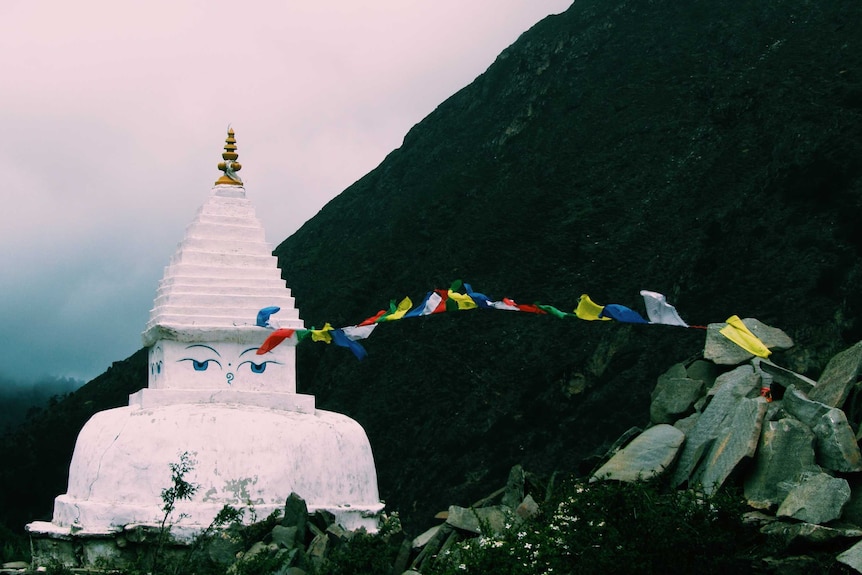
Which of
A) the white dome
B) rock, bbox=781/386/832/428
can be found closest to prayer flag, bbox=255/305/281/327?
the white dome

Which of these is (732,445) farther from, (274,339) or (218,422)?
(274,339)

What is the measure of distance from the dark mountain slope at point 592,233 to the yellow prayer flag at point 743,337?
1795 centimetres

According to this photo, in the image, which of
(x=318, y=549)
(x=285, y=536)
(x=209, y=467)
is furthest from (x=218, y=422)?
(x=318, y=549)

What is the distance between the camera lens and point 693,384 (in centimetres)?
1531

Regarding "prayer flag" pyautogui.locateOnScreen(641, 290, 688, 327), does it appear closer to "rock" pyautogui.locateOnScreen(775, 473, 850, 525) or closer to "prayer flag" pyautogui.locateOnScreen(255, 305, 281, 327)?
"rock" pyautogui.locateOnScreen(775, 473, 850, 525)

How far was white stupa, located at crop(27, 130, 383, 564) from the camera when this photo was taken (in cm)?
1569

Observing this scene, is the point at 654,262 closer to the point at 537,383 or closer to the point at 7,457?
the point at 537,383

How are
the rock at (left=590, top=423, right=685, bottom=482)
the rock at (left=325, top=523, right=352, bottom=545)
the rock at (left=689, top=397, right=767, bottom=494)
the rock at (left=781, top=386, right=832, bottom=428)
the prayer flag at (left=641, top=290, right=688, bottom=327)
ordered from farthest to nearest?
1. the prayer flag at (left=641, top=290, right=688, bottom=327)
2. the rock at (left=325, top=523, right=352, bottom=545)
3. the rock at (left=590, top=423, right=685, bottom=482)
4. the rock at (left=781, top=386, right=832, bottom=428)
5. the rock at (left=689, top=397, right=767, bottom=494)

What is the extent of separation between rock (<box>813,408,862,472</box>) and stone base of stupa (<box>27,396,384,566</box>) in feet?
20.0

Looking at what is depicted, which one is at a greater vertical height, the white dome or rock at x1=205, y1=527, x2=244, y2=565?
the white dome

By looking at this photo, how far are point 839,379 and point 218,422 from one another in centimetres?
736

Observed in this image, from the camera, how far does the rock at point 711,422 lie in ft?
44.8

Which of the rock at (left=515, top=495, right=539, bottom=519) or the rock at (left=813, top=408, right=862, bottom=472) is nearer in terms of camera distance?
the rock at (left=813, top=408, right=862, bottom=472)

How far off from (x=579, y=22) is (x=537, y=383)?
23693mm
